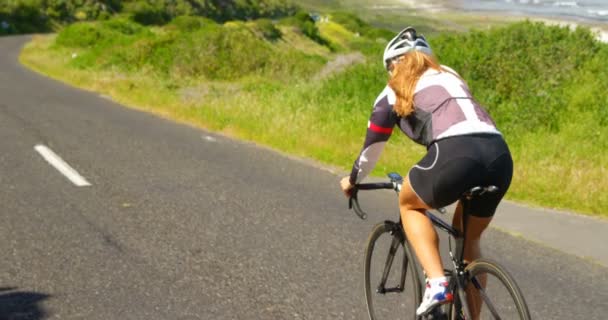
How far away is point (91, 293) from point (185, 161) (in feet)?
20.3

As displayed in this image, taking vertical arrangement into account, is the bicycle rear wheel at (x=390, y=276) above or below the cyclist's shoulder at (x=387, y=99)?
below

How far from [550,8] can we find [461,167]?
2308 centimetres

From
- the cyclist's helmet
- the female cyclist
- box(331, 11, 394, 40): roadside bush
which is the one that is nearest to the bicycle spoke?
the female cyclist

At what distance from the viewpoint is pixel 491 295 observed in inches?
161

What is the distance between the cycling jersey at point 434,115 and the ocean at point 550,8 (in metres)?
18.1

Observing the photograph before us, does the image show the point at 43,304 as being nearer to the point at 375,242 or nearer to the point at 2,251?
the point at 2,251

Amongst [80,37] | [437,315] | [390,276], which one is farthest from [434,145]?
[80,37]

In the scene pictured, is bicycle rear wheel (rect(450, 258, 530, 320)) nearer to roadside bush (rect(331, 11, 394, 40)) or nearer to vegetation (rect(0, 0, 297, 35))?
roadside bush (rect(331, 11, 394, 40))

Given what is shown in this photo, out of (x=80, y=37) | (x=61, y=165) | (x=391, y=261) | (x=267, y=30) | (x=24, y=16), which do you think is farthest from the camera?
(x=24, y=16)

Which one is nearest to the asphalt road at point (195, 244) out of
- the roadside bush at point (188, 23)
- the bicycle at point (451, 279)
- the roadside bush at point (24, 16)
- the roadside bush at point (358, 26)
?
the bicycle at point (451, 279)

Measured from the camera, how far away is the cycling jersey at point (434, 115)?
4195 mm

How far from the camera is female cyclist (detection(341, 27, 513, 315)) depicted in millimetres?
4125

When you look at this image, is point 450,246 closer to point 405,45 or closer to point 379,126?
Answer: point 379,126

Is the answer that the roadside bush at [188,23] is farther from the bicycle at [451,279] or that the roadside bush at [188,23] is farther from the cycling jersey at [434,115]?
the cycling jersey at [434,115]
